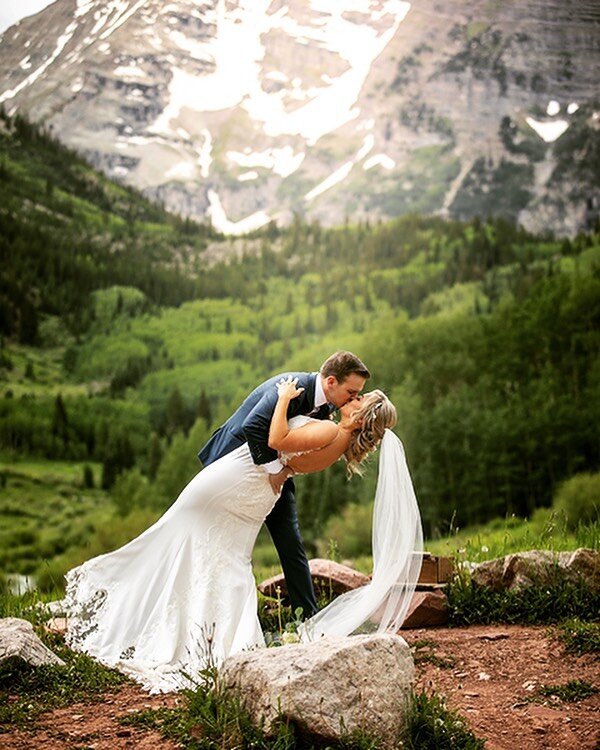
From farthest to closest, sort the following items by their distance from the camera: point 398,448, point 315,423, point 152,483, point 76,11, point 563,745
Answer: point 76,11, point 152,483, point 398,448, point 315,423, point 563,745

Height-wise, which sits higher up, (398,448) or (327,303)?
(398,448)

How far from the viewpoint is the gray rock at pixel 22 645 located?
4402 mm

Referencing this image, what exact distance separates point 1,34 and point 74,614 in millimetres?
59800

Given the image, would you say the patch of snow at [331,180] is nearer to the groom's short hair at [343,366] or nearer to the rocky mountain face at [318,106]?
the rocky mountain face at [318,106]

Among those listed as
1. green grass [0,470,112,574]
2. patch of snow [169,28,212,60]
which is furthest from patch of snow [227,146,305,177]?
green grass [0,470,112,574]

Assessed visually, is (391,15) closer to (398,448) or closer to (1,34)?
(1,34)

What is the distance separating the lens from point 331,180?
65375 millimetres

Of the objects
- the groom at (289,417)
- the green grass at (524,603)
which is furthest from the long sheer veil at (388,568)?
the green grass at (524,603)

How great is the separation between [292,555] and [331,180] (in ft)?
205

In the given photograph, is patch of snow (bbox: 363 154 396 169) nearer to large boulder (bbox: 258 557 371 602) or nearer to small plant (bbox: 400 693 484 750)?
large boulder (bbox: 258 557 371 602)

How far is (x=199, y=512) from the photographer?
525 cm

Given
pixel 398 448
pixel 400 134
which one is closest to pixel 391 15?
pixel 400 134

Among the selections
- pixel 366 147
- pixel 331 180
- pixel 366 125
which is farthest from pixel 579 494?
pixel 366 125

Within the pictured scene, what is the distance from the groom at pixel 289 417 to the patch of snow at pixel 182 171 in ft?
203
